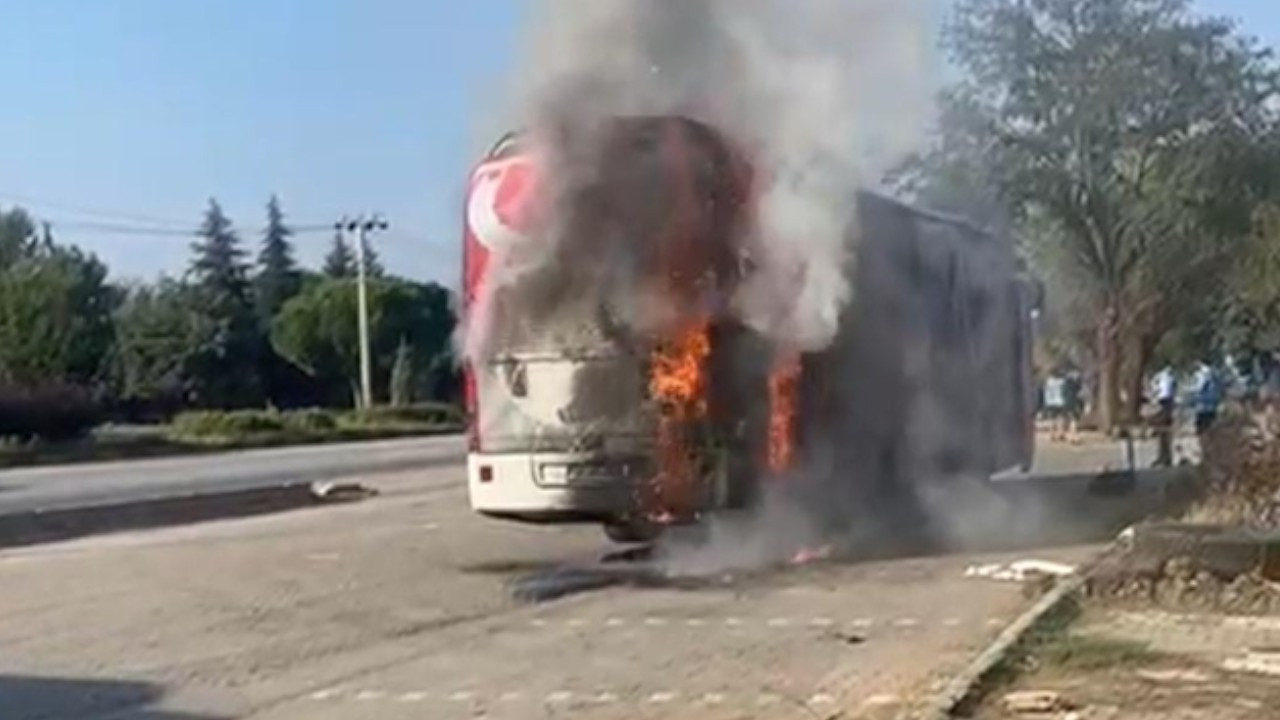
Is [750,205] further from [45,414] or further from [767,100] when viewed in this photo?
[45,414]

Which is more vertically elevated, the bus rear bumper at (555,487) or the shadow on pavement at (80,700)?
the bus rear bumper at (555,487)

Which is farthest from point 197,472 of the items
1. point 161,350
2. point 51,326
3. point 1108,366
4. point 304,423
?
point 161,350

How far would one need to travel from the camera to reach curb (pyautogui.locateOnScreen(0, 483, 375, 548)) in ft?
82.1

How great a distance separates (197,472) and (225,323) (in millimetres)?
49784

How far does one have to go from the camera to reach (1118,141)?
49.8 metres

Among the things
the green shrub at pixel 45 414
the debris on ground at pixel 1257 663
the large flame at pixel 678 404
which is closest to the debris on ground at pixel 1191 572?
the debris on ground at pixel 1257 663

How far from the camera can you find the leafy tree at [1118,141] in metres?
48.0

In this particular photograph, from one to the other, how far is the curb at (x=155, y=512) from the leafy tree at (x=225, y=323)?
181 feet

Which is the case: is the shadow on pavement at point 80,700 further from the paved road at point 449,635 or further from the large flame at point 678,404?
the large flame at point 678,404

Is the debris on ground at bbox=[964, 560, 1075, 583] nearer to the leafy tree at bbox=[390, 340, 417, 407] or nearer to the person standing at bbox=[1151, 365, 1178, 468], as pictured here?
the person standing at bbox=[1151, 365, 1178, 468]

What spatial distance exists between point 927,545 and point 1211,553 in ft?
19.8

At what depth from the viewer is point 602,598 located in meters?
16.7

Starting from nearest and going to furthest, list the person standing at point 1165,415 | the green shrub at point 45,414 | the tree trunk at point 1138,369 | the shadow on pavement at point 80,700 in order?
1. the shadow on pavement at point 80,700
2. the person standing at point 1165,415
3. the tree trunk at point 1138,369
4. the green shrub at point 45,414

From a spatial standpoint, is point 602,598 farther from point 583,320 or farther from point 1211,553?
point 1211,553
